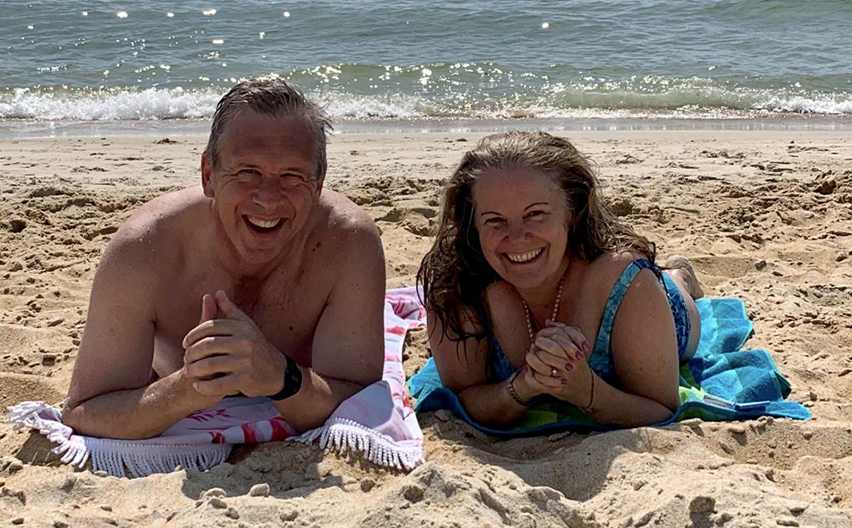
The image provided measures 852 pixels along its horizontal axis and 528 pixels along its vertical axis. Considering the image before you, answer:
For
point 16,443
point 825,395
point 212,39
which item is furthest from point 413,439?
point 212,39

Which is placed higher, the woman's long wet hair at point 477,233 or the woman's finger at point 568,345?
the woman's long wet hair at point 477,233

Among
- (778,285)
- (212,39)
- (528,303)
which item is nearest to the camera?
(528,303)

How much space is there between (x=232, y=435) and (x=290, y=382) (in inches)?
15.4

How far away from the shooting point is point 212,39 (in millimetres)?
15039

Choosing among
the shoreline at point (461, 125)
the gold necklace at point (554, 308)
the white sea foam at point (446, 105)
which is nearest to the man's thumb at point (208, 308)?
the gold necklace at point (554, 308)

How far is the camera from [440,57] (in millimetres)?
13938

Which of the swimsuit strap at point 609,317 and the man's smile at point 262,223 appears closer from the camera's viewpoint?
the man's smile at point 262,223

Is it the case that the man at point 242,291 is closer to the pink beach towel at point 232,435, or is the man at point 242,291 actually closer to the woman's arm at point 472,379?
the pink beach towel at point 232,435

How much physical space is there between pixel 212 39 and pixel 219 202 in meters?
12.7

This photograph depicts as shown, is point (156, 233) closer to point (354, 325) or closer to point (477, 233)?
point (354, 325)

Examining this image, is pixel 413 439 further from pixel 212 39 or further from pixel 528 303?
pixel 212 39

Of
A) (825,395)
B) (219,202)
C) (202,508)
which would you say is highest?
(219,202)

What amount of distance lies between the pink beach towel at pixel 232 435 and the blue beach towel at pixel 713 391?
1.23 ft

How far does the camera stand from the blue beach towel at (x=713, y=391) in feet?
11.4
